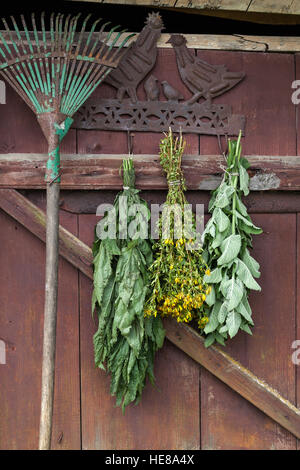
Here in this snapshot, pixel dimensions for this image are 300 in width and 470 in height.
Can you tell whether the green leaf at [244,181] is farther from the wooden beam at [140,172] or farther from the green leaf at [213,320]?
the green leaf at [213,320]

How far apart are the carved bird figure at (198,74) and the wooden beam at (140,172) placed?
30 centimetres

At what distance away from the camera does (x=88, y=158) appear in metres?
1.90

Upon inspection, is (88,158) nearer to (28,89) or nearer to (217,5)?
(28,89)

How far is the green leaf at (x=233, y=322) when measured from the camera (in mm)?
1775

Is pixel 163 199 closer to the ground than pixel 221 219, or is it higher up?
higher up

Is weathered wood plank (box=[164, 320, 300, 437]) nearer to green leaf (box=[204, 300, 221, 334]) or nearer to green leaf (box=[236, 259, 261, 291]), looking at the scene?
green leaf (box=[204, 300, 221, 334])

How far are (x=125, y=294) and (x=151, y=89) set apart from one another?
0.94 m

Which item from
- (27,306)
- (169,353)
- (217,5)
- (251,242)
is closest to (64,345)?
(27,306)

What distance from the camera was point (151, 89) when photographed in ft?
6.28

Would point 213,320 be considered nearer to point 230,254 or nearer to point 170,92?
point 230,254

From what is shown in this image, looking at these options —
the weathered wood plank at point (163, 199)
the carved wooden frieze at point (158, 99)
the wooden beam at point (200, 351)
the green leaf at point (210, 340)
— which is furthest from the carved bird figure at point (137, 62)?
the green leaf at point (210, 340)

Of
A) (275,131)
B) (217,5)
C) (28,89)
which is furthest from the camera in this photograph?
(275,131)

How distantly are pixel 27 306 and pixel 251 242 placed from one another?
1.09 metres

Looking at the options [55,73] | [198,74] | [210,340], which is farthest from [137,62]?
[210,340]
